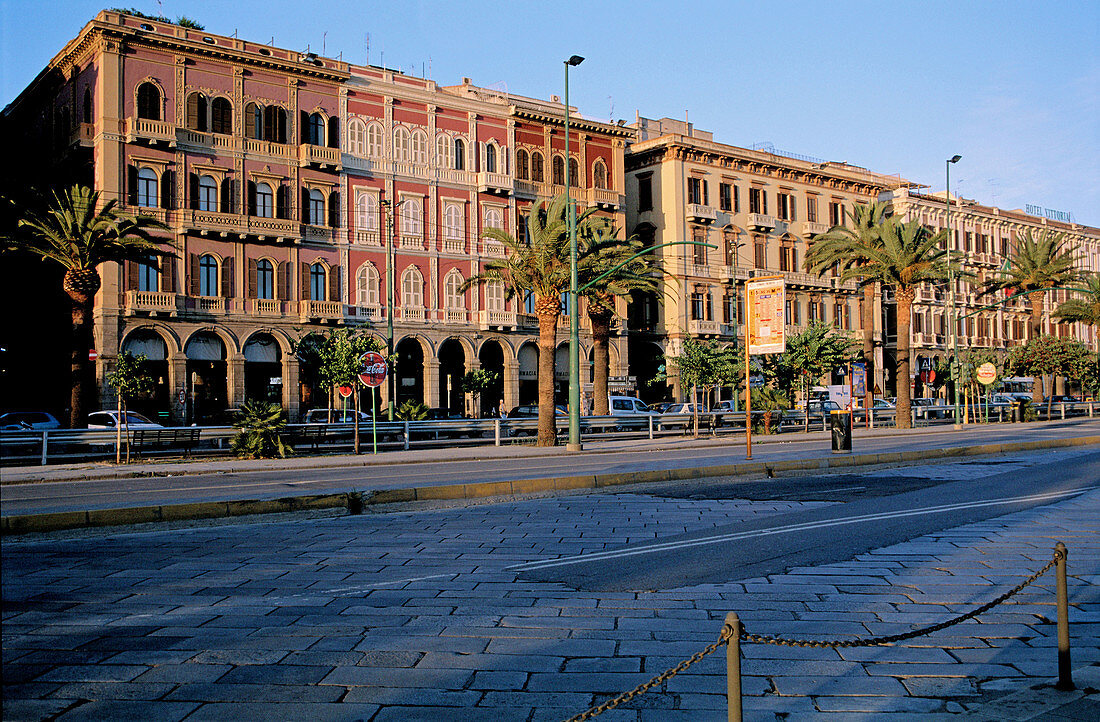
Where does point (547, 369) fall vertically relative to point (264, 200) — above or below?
below

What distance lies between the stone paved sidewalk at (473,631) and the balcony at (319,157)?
35.7 m

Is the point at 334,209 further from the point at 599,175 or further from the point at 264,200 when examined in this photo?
the point at 599,175

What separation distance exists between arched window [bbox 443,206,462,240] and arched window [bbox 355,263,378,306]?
15.6 feet

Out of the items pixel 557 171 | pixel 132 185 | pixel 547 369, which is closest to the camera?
pixel 547 369

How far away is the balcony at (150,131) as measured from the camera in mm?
39438

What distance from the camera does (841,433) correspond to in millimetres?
23406

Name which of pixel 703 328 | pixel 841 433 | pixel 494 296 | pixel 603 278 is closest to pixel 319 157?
pixel 494 296

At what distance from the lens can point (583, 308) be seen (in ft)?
178

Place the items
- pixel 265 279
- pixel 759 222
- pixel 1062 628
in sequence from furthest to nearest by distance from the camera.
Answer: pixel 759 222, pixel 265 279, pixel 1062 628

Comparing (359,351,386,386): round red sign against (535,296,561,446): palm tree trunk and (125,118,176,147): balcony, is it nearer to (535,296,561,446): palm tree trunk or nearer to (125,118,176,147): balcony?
(535,296,561,446): palm tree trunk

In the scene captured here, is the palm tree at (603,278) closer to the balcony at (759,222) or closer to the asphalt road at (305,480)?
the asphalt road at (305,480)

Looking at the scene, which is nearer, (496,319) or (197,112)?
(197,112)

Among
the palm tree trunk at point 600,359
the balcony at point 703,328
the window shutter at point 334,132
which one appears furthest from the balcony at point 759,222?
the window shutter at point 334,132

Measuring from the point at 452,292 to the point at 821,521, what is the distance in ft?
126
